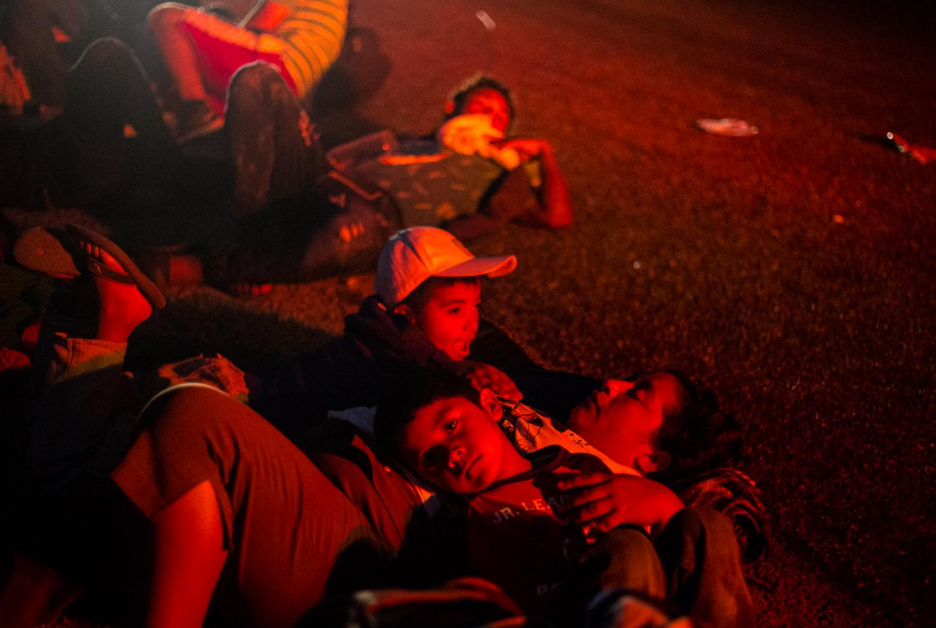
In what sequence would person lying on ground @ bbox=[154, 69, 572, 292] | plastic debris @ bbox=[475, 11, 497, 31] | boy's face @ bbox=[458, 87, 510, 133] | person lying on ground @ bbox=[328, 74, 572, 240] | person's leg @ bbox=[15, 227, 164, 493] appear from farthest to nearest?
plastic debris @ bbox=[475, 11, 497, 31]
boy's face @ bbox=[458, 87, 510, 133]
person lying on ground @ bbox=[328, 74, 572, 240]
person lying on ground @ bbox=[154, 69, 572, 292]
person's leg @ bbox=[15, 227, 164, 493]

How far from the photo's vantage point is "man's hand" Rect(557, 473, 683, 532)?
1.92 meters

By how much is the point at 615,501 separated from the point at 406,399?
0.57 m

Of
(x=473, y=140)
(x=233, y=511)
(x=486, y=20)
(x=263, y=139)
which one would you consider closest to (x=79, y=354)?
(x=233, y=511)

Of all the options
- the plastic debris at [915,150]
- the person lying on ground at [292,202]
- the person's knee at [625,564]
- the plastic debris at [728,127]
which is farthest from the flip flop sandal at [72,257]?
the plastic debris at [915,150]

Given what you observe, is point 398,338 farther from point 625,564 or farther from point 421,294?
point 625,564

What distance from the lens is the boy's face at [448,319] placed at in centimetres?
269

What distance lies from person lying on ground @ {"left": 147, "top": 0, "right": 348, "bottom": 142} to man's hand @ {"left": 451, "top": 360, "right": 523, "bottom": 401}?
2.79 metres

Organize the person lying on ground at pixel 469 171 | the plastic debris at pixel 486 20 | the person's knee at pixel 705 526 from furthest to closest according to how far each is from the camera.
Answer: the plastic debris at pixel 486 20 → the person lying on ground at pixel 469 171 → the person's knee at pixel 705 526

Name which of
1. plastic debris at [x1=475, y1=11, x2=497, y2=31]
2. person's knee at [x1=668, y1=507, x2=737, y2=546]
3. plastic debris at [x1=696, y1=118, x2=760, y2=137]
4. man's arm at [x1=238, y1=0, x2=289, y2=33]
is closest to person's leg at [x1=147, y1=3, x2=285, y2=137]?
man's arm at [x1=238, y1=0, x2=289, y2=33]

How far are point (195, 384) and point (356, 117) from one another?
15.1ft

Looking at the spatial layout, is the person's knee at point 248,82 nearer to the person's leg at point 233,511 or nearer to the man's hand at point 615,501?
the person's leg at point 233,511

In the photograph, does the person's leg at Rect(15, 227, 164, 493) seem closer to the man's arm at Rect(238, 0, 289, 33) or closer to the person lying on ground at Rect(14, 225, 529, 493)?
the person lying on ground at Rect(14, 225, 529, 493)

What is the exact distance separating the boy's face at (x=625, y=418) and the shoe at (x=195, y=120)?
310cm

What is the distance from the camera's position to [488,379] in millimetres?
2385
